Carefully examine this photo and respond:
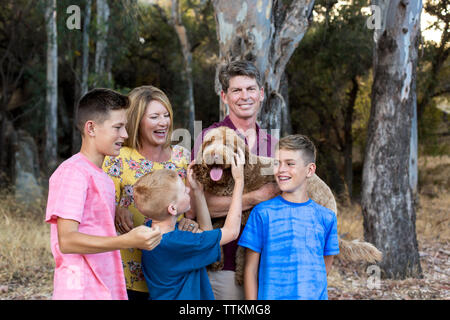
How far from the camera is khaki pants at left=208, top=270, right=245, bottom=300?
249cm

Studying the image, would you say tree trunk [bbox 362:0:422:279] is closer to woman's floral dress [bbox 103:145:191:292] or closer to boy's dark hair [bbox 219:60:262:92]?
boy's dark hair [bbox 219:60:262:92]

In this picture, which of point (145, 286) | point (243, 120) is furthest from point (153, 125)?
point (145, 286)

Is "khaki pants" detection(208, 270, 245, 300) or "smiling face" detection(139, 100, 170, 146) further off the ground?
"smiling face" detection(139, 100, 170, 146)

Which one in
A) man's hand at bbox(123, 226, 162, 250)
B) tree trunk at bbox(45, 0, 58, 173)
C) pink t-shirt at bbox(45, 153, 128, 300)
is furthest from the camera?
tree trunk at bbox(45, 0, 58, 173)

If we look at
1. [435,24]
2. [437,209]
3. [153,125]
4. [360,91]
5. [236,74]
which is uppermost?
[435,24]

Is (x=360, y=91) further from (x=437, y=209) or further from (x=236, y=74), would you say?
(x=236, y=74)

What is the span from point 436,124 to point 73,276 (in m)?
12.8

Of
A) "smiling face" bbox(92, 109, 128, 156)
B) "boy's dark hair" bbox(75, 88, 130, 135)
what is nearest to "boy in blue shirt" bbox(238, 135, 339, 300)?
"smiling face" bbox(92, 109, 128, 156)

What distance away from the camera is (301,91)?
1367 centimetres

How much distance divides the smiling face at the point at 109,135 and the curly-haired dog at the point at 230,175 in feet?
1.53

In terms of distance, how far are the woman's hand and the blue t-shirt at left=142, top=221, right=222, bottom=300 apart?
0.04 metres

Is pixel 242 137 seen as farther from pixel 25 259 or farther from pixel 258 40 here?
pixel 25 259

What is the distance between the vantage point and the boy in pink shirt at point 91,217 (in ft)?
6.31
